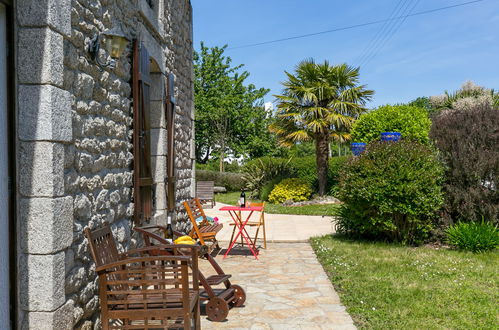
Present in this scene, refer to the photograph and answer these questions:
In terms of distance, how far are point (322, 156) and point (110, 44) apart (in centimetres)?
1181

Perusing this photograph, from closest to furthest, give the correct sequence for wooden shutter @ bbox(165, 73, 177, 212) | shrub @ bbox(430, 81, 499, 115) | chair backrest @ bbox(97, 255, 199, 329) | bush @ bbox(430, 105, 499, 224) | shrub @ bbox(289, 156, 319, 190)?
chair backrest @ bbox(97, 255, 199, 329), wooden shutter @ bbox(165, 73, 177, 212), bush @ bbox(430, 105, 499, 224), shrub @ bbox(289, 156, 319, 190), shrub @ bbox(430, 81, 499, 115)

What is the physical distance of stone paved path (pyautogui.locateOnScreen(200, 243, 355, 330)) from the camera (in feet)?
12.5

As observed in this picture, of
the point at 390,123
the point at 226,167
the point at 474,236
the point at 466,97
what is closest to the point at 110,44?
the point at 474,236

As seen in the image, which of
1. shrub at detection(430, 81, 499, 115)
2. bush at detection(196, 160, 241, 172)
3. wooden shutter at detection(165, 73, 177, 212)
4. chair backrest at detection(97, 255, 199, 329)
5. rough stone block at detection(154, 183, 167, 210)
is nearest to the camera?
chair backrest at detection(97, 255, 199, 329)

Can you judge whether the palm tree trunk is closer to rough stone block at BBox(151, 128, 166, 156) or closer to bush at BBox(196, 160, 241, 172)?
rough stone block at BBox(151, 128, 166, 156)

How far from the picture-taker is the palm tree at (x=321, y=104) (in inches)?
583

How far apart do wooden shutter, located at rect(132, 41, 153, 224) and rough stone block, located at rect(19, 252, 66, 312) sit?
1.87 meters

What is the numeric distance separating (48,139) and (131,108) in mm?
1954

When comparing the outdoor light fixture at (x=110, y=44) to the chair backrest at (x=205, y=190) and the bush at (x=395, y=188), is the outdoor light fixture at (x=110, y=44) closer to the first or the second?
the bush at (x=395, y=188)

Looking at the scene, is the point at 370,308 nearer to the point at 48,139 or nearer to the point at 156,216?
the point at 156,216

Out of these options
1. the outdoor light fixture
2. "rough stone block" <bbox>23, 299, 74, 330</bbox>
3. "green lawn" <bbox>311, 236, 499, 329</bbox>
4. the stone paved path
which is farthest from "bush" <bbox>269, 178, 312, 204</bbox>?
"rough stone block" <bbox>23, 299, 74, 330</bbox>

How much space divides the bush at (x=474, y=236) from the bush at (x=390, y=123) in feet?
24.6

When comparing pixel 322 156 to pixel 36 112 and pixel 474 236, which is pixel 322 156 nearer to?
pixel 474 236

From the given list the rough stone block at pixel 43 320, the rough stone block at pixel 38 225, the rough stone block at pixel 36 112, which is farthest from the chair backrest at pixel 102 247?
the rough stone block at pixel 36 112
